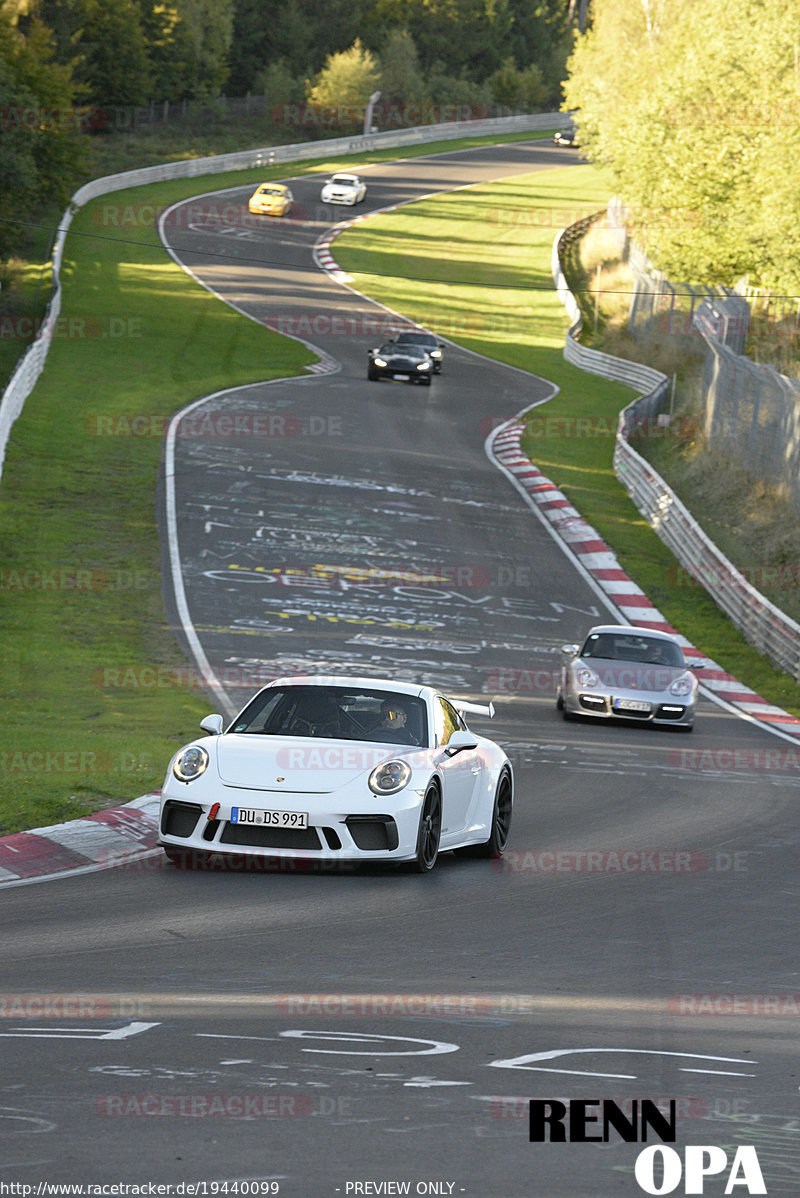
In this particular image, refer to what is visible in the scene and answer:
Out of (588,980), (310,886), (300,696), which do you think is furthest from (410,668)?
(588,980)

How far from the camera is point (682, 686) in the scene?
20547 millimetres

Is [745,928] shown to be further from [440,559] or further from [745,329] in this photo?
[745,329]

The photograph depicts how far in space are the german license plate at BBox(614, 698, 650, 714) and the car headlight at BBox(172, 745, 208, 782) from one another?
413 inches

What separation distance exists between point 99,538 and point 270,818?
699 inches

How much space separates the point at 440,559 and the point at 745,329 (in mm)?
19999

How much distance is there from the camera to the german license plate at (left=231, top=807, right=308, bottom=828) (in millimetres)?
10062

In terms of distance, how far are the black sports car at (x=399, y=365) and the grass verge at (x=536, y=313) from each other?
12.2 ft

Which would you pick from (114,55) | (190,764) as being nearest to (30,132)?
(114,55)

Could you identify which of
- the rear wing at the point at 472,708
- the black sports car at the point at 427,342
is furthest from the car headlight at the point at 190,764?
the black sports car at the point at 427,342

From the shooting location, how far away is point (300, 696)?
1155cm

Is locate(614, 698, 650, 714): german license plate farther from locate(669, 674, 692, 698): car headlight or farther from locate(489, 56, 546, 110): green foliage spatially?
locate(489, 56, 546, 110): green foliage

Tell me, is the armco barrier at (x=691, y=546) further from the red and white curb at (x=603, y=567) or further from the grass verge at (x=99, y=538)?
the grass verge at (x=99, y=538)

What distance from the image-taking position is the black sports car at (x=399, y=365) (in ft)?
153

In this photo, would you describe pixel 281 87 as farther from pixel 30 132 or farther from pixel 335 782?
pixel 335 782
